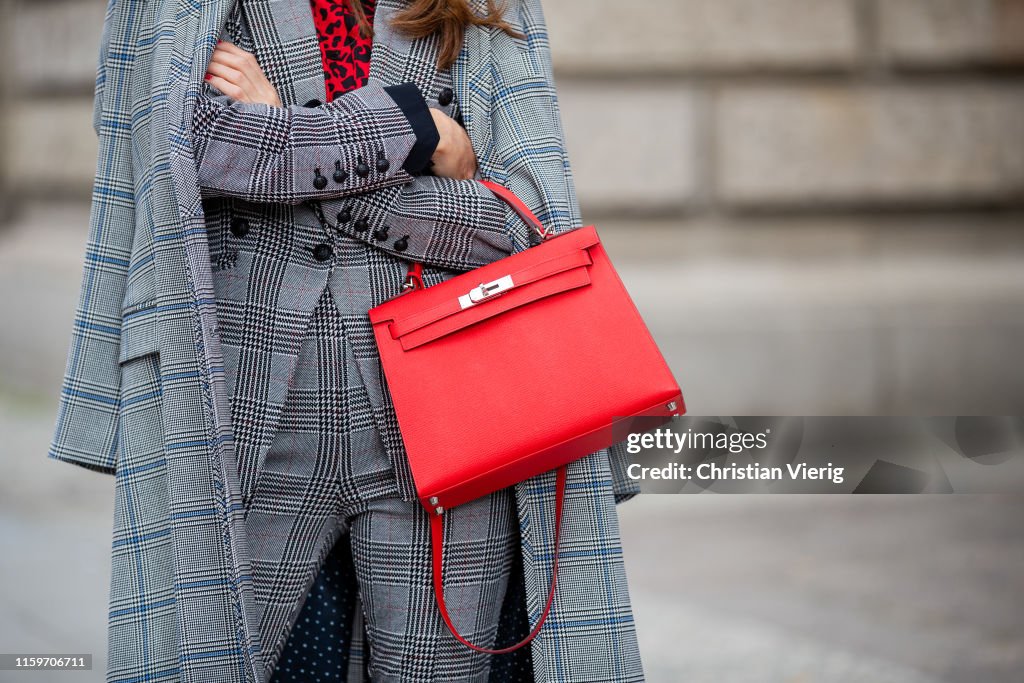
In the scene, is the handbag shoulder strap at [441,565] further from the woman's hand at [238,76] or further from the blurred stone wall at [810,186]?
the blurred stone wall at [810,186]

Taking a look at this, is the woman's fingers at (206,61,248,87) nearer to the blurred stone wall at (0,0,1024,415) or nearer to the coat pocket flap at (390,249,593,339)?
the coat pocket flap at (390,249,593,339)

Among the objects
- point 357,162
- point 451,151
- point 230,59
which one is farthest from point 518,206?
point 230,59

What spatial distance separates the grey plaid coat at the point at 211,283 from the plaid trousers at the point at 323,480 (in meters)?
0.04

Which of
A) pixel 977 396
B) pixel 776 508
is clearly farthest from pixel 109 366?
pixel 977 396

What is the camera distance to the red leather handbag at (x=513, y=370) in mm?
1444

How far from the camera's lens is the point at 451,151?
5.24 feet

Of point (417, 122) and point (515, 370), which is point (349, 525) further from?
point (417, 122)

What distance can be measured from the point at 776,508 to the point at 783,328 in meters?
0.87

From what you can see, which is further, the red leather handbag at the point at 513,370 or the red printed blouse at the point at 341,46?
the red printed blouse at the point at 341,46

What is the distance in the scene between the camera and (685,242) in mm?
4961

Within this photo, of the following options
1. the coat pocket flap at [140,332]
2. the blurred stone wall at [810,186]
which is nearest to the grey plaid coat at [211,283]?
the coat pocket flap at [140,332]

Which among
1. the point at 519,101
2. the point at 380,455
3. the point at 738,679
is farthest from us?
the point at 738,679

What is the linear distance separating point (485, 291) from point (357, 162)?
0.26m

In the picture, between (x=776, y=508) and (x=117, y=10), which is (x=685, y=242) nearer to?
(x=776, y=508)
